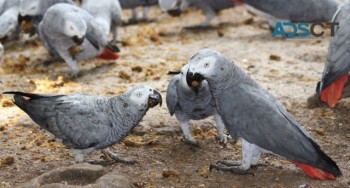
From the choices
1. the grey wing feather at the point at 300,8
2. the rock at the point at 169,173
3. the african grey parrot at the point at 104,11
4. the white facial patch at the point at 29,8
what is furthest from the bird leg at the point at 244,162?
the grey wing feather at the point at 300,8

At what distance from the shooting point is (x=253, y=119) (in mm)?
2617

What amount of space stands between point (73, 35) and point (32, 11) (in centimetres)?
75

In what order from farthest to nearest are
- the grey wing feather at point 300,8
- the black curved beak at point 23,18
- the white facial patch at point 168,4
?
the white facial patch at point 168,4 < the grey wing feather at point 300,8 < the black curved beak at point 23,18

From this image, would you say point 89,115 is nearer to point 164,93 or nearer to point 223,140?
point 223,140

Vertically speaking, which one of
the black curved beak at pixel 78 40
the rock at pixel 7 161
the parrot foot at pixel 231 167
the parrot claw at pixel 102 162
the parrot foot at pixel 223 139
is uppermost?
the black curved beak at pixel 78 40

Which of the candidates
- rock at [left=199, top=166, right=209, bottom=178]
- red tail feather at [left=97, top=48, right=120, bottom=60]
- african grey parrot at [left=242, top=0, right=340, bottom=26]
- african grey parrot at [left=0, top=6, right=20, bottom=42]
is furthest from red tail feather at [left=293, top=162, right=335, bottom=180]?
african grey parrot at [left=0, top=6, right=20, bottom=42]

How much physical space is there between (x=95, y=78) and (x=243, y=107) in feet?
6.25

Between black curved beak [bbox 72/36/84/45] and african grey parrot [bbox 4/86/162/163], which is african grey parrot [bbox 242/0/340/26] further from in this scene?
african grey parrot [bbox 4/86/162/163]

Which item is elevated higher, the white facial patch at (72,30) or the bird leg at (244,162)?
the white facial patch at (72,30)

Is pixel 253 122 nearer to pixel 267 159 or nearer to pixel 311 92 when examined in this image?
pixel 267 159

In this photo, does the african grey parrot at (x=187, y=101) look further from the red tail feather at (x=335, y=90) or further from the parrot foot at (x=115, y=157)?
the red tail feather at (x=335, y=90)

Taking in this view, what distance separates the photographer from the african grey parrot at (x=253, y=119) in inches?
99.8

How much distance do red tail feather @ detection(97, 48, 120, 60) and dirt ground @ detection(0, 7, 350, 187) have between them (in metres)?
0.05

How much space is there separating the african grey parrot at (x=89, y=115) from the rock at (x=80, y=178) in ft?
0.77
